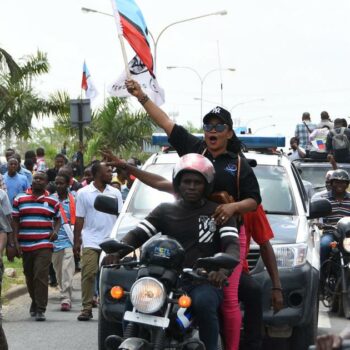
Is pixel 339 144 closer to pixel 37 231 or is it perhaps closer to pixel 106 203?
pixel 37 231

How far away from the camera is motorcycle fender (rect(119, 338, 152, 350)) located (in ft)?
A: 19.1

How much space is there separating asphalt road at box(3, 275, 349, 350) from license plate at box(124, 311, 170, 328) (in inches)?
181

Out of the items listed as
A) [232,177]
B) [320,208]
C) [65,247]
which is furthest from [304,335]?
[65,247]

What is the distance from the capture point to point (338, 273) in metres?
12.9

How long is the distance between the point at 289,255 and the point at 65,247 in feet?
18.6

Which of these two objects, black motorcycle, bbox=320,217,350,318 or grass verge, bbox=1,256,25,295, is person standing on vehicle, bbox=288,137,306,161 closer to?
grass verge, bbox=1,256,25,295

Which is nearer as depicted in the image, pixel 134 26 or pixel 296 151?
pixel 134 26

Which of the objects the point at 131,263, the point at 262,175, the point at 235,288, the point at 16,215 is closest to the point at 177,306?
the point at 131,263

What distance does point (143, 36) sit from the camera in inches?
427

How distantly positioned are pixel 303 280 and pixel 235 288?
6.97ft

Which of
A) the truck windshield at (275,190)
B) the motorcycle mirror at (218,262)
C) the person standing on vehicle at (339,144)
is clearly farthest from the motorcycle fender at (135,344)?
the person standing on vehicle at (339,144)

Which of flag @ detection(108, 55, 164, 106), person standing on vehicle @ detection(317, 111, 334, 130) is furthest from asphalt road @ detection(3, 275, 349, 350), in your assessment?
person standing on vehicle @ detection(317, 111, 334, 130)

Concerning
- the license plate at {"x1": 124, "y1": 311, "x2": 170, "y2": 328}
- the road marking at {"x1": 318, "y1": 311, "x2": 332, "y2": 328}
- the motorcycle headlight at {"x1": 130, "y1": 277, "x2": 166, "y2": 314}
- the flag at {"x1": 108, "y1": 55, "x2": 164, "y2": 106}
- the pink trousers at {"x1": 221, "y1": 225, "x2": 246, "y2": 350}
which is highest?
the flag at {"x1": 108, "y1": 55, "x2": 164, "y2": 106}

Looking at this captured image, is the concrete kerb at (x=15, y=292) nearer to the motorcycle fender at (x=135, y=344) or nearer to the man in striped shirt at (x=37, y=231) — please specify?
the man in striped shirt at (x=37, y=231)
